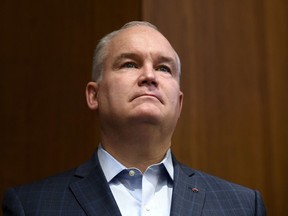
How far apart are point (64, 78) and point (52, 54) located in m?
0.11

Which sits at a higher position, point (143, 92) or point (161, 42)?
point (161, 42)

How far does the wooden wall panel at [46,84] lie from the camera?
5.49ft

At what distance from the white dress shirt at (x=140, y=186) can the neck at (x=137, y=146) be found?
3cm

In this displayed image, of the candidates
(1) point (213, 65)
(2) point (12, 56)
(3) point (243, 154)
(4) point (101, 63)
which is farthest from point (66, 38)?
(3) point (243, 154)

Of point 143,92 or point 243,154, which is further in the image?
point 243,154

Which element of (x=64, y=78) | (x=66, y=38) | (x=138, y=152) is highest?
(x=66, y=38)

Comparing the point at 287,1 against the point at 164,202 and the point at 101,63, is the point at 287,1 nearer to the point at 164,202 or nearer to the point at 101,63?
the point at 101,63

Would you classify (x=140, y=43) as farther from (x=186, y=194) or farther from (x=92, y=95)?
(x=186, y=194)

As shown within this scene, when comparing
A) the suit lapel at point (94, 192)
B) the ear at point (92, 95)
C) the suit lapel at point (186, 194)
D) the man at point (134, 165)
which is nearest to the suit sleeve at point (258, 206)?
the man at point (134, 165)

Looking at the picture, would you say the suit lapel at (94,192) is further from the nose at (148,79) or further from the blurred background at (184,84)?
the blurred background at (184,84)

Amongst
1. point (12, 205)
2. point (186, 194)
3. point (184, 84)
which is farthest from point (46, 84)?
point (186, 194)

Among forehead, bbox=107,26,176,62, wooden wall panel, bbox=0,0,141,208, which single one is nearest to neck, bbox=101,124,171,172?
forehead, bbox=107,26,176,62

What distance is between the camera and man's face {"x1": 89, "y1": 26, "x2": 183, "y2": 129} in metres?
1.25

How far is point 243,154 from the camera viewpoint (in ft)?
5.36
